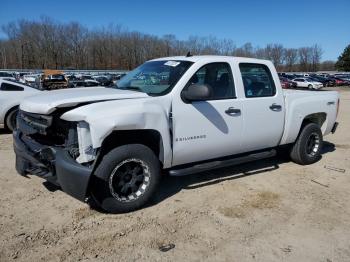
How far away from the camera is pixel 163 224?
4270 mm

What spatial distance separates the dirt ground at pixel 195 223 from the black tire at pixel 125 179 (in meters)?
0.16

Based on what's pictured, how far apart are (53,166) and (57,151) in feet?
0.62

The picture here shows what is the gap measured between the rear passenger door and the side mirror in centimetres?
99

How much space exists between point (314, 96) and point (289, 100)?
848mm

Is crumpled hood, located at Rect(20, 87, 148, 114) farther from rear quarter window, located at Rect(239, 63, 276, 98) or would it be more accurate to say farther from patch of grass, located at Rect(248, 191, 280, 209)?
patch of grass, located at Rect(248, 191, 280, 209)

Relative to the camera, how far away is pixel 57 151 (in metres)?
4.26

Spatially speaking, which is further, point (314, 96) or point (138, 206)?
point (314, 96)

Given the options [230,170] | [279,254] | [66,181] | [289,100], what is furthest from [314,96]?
[66,181]

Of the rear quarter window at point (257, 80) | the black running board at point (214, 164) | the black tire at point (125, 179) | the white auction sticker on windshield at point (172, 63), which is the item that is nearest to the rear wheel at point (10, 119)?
the white auction sticker on windshield at point (172, 63)

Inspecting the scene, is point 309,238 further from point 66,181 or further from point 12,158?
point 12,158

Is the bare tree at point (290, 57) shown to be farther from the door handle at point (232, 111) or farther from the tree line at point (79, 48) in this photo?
the door handle at point (232, 111)

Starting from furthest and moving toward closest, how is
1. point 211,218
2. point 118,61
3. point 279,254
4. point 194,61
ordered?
point 118,61 → point 194,61 → point 211,218 → point 279,254

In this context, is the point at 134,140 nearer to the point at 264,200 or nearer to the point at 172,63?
the point at 172,63

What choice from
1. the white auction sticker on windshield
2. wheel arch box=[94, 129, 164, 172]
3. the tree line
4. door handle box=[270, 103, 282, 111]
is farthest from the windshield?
the tree line
